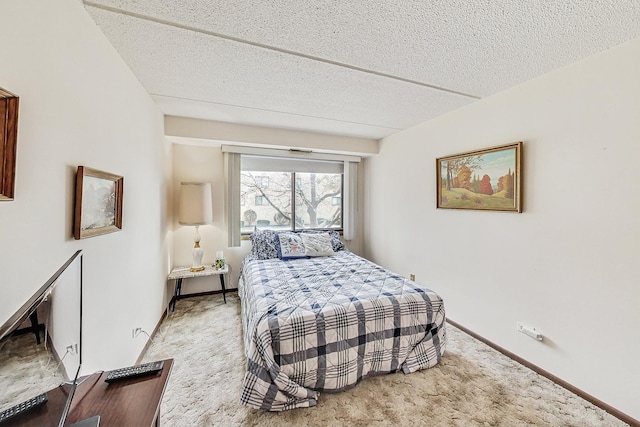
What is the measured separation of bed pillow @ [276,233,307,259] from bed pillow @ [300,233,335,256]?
0.21 ft

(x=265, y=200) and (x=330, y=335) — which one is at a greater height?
(x=265, y=200)

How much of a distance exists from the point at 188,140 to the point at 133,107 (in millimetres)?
Result: 1187

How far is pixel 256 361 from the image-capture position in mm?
1585

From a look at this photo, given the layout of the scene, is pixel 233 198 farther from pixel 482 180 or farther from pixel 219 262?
pixel 482 180

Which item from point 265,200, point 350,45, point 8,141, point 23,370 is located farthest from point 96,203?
point 265,200

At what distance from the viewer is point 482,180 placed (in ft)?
7.70

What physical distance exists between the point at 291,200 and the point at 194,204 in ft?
4.63

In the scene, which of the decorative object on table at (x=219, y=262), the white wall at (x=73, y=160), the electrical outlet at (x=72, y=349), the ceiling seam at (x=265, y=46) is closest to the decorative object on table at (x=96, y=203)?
the white wall at (x=73, y=160)

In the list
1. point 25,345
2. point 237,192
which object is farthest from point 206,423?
point 237,192

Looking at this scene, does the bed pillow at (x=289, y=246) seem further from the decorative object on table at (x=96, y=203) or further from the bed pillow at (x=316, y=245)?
the decorative object on table at (x=96, y=203)

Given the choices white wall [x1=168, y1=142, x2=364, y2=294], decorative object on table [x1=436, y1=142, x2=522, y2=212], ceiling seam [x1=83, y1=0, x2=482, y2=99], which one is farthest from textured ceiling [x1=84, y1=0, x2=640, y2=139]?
white wall [x1=168, y1=142, x2=364, y2=294]

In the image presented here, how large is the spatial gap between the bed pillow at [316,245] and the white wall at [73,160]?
1766 millimetres

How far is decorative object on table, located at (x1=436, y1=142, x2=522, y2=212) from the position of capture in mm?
2092

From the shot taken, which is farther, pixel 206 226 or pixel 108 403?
pixel 206 226
